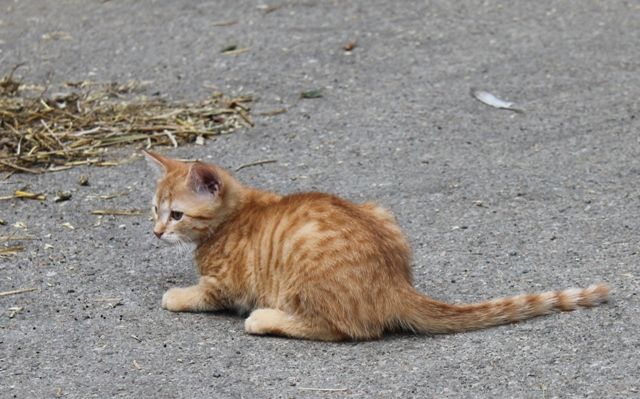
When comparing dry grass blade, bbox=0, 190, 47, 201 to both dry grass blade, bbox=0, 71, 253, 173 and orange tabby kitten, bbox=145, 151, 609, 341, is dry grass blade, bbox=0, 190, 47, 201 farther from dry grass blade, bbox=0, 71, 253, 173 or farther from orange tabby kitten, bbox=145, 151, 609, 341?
orange tabby kitten, bbox=145, 151, 609, 341

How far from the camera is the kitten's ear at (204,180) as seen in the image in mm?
5527

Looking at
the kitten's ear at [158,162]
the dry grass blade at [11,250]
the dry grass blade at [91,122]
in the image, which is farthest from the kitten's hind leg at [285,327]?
the dry grass blade at [91,122]

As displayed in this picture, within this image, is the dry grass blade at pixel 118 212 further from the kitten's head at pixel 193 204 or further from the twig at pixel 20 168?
the kitten's head at pixel 193 204

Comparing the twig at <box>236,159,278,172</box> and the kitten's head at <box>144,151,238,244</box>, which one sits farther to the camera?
the twig at <box>236,159,278,172</box>

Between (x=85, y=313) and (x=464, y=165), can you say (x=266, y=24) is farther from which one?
(x=85, y=313)

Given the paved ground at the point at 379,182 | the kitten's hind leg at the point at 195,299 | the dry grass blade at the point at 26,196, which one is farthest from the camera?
the dry grass blade at the point at 26,196

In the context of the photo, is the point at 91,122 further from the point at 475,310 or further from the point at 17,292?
the point at 475,310

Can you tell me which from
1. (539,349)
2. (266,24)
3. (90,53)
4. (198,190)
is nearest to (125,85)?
(90,53)

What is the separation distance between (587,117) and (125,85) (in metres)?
3.44

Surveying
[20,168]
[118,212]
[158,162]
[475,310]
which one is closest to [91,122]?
[20,168]

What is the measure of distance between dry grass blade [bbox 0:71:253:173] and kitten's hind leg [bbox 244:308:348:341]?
2531mm

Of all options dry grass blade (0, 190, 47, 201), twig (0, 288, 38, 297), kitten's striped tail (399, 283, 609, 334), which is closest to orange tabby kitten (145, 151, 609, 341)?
kitten's striped tail (399, 283, 609, 334)

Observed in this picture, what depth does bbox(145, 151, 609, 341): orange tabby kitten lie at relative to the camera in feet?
16.4

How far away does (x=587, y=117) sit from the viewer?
7.78 metres
